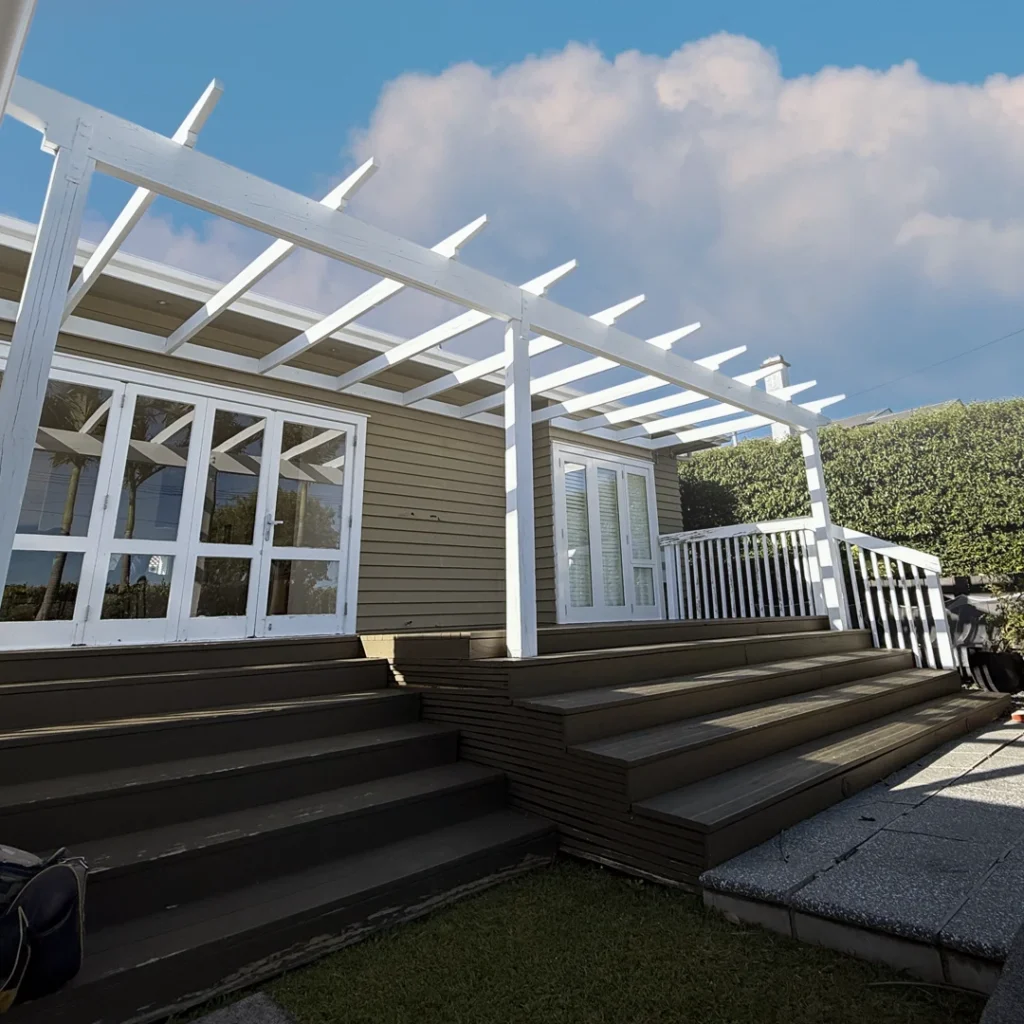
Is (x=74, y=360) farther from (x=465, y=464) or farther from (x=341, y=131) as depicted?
(x=341, y=131)

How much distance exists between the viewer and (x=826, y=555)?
18.1ft

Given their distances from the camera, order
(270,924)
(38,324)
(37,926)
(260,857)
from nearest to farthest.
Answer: (37,926) < (270,924) < (260,857) < (38,324)

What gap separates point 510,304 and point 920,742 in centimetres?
362

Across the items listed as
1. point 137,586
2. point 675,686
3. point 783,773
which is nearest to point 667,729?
point 675,686

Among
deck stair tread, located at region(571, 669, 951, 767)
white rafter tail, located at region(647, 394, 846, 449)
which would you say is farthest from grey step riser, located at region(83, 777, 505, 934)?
white rafter tail, located at region(647, 394, 846, 449)

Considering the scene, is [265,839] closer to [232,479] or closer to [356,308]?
[356,308]

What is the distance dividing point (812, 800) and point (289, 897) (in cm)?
214

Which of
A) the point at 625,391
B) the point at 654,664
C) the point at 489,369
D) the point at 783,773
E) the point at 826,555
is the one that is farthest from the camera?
the point at 826,555

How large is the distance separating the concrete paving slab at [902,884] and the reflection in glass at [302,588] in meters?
3.88

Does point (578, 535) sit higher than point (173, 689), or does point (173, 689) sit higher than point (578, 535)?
point (578, 535)

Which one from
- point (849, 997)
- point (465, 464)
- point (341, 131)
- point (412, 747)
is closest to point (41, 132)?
point (412, 747)

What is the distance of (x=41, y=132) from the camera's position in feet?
7.06

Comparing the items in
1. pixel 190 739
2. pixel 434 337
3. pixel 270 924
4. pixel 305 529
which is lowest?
pixel 270 924

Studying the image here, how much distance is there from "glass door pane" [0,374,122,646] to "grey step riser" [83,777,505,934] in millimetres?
2607
